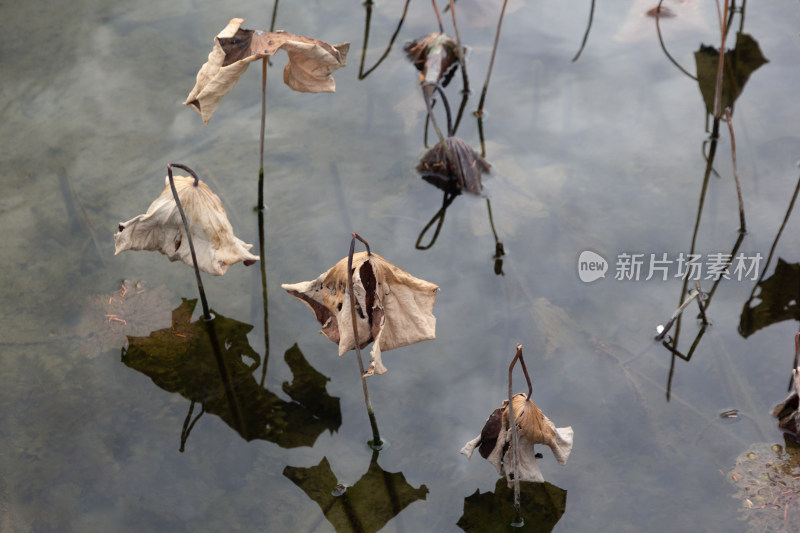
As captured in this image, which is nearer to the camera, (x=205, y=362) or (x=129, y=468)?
(x=129, y=468)

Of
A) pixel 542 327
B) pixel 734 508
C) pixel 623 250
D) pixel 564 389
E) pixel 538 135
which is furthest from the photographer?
pixel 538 135

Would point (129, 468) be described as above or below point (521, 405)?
below

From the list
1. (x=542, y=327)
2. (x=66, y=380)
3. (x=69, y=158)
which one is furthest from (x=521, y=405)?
(x=69, y=158)

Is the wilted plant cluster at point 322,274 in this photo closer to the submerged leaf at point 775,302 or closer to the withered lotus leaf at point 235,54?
the withered lotus leaf at point 235,54

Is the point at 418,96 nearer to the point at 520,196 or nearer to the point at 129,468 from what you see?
the point at 520,196

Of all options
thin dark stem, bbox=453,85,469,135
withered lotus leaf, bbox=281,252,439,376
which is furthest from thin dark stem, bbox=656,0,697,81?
withered lotus leaf, bbox=281,252,439,376

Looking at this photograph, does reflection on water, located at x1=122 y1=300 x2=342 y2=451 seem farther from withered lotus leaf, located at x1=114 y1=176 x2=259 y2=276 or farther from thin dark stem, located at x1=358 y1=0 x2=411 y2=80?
thin dark stem, located at x1=358 y1=0 x2=411 y2=80

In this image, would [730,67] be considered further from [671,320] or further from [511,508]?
[511,508]

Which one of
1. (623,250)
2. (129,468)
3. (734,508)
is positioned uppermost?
(623,250)

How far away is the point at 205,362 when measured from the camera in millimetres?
2395

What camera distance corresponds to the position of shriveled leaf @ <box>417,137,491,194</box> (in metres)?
2.94

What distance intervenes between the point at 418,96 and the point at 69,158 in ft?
4.88

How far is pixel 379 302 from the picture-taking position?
80.9 inches

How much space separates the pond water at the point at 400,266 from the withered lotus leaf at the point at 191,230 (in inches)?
10.7
